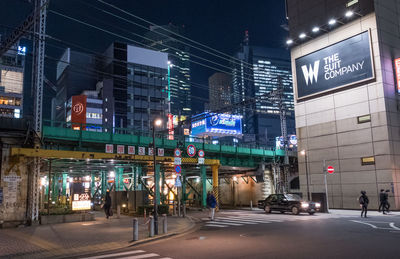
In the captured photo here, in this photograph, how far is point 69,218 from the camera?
23219 millimetres

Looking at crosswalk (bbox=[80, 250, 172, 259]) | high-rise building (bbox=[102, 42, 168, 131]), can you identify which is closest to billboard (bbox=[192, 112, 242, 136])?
high-rise building (bbox=[102, 42, 168, 131])

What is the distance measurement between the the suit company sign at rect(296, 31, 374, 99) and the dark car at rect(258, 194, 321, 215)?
13765mm

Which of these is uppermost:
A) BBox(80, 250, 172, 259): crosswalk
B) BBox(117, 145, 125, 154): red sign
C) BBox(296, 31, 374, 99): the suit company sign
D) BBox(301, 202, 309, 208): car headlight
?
BBox(296, 31, 374, 99): the suit company sign

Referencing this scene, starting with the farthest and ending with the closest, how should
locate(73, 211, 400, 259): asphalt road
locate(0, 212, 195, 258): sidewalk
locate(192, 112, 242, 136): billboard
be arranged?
locate(192, 112, 242, 136): billboard < locate(0, 212, 195, 258): sidewalk < locate(73, 211, 400, 259): asphalt road

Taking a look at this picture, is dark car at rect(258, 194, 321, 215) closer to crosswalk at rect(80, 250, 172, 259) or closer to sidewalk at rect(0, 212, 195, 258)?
sidewalk at rect(0, 212, 195, 258)

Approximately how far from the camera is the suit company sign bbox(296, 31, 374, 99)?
106ft

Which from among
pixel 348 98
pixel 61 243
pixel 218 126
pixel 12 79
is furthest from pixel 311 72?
pixel 12 79

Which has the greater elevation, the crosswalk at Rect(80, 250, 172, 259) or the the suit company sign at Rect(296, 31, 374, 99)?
the the suit company sign at Rect(296, 31, 374, 99)

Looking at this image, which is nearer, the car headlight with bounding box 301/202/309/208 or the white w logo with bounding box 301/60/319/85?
the car headlight with bounding box 301/202/309/208

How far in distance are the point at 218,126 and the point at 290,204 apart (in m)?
30.4

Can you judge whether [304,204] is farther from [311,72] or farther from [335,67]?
[311,72]

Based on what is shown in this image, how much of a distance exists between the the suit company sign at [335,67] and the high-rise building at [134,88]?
64.9 meters

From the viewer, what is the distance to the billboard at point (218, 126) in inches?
2191

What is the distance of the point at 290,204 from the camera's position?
2642 cm
